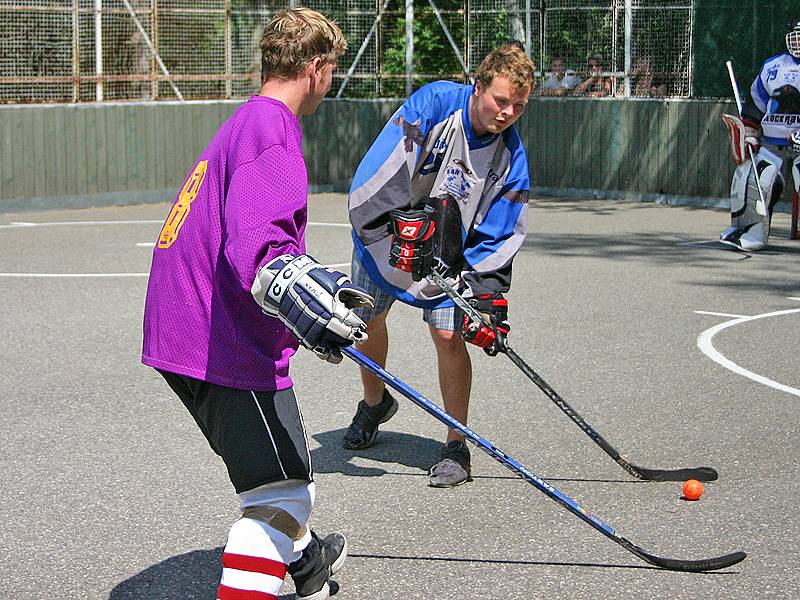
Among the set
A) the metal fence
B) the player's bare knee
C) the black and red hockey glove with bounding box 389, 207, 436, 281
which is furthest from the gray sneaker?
the metal fence

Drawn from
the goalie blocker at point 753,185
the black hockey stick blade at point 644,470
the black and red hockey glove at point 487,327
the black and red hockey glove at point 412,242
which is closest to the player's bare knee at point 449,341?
the black and red hockey glove at point 487,327

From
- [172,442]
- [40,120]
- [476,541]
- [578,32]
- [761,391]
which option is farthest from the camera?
[578,32]

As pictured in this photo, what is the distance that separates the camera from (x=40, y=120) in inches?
666

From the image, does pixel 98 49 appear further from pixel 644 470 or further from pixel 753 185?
pixel 644 470

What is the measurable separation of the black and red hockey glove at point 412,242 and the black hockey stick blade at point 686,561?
1553mm

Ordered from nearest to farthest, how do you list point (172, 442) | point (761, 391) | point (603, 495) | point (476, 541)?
1. point (476, 541)
2. point (603, 495)
3. point (172, 442)
4. point (761, 391)

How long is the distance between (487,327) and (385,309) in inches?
23.9

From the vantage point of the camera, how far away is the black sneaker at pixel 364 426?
6238mm

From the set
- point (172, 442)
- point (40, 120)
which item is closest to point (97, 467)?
point (172, 442)

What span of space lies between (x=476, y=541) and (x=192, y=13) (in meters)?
15.0

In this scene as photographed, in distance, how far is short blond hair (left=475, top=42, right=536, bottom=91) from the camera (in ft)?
18.2

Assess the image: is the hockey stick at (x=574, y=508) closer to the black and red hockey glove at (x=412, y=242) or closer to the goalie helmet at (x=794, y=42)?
the black and red hockey glove at (x=412, y=242)

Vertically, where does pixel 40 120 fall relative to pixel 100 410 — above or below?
above

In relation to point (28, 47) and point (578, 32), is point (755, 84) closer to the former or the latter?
point (578, 32)
